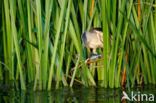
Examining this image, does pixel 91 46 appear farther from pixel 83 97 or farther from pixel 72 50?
pixel 83 97

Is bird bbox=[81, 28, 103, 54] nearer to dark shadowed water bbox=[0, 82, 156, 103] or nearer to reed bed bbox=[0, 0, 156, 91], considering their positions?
reed bed bbox=[0, 0, 156, 91]

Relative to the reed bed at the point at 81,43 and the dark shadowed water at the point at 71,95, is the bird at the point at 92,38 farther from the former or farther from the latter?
the dark shadowed water at the point at 71,95

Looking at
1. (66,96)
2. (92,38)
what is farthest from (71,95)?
(92,38)

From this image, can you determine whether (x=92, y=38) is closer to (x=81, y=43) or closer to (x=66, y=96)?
(x=81, y=43)

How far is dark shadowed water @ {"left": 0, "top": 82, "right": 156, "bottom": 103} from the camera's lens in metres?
3.13

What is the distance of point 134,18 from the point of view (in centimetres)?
387

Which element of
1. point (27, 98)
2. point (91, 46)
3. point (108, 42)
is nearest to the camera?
point (27, 98)

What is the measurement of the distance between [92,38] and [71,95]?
73 centimetres

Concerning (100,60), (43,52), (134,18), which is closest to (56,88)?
(43,52)

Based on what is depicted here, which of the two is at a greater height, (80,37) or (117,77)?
(80,37)

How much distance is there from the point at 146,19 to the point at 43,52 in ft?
3.95

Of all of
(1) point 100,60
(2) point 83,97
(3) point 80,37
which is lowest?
(2) point 83,97

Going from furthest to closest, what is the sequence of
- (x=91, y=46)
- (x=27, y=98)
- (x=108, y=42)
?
(x=91, y=46) < (x=108, y=42) < (x=27, y=98)

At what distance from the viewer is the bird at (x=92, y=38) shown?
366 cm
